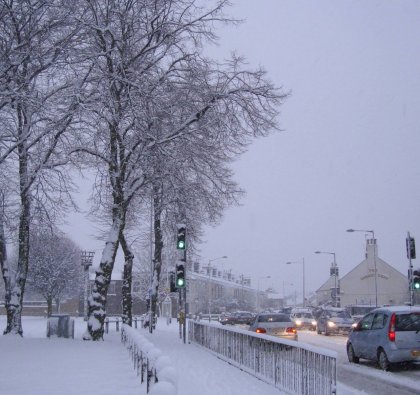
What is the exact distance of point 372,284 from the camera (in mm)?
88250

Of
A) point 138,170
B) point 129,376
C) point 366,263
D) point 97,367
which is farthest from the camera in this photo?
point 366,263

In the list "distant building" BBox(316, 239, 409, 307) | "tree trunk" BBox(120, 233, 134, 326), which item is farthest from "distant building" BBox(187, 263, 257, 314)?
"tree trunk" BBox(120, 233, 134, 326)

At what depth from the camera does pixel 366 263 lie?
89.8 m

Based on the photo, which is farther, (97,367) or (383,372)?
(383,372)

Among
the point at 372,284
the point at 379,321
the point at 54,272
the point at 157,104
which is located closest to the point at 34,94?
the point at 157,104

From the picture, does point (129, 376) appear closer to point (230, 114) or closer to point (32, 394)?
point (32, 394)

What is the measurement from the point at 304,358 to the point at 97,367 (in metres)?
5.34

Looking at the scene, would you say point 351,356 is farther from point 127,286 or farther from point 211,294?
point 211,294

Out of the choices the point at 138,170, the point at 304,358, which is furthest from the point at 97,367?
the point at 138,170

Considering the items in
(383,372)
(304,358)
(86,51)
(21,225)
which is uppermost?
(86,51)

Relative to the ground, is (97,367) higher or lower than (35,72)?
lower

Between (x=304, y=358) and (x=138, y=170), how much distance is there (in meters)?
15.1

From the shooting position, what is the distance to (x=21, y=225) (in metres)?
21.7

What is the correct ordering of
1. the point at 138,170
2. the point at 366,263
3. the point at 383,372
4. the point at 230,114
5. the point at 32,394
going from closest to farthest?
1. the point at 32,394
2. the point at 383,372
3. the point at 230,114
4. the point at 138,170
5. the point at 366,263
